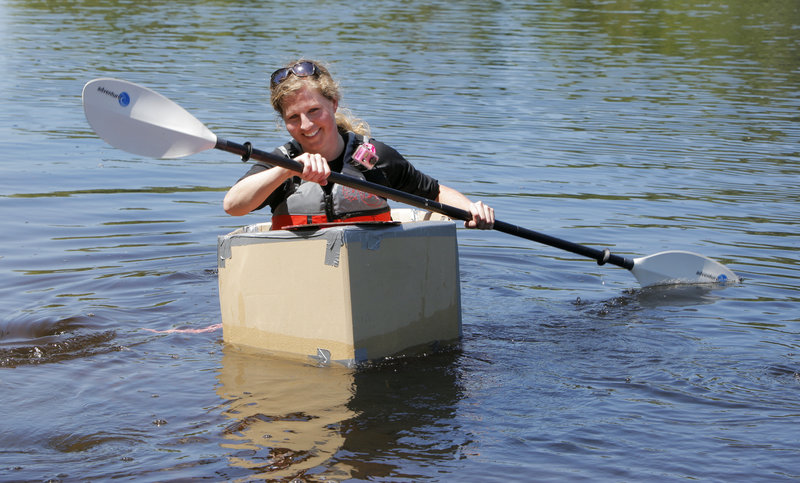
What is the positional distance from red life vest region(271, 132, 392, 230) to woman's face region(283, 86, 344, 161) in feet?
0.25

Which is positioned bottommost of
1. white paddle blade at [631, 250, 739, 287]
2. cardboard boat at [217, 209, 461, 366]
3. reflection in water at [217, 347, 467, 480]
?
reflection in water at [217, 347, 467, 480]

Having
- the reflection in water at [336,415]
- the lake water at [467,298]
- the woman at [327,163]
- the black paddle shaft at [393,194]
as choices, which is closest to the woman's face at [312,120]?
the woman at [327,163]

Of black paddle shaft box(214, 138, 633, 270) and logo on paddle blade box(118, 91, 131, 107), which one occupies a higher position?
logo on paddle blade box(118, 91, 131, 107)

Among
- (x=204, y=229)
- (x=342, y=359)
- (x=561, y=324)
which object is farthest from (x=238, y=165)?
(x=342, y=359)

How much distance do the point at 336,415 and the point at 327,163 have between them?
112 cm

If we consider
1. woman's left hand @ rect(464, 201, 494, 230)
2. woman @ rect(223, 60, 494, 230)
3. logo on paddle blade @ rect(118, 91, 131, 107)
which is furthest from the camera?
woman's left hand @ rect(464, 201, 494, 230)

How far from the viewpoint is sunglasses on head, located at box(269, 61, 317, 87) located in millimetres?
4551

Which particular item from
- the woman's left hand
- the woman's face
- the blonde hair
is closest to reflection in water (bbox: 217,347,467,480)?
the woman's left hand

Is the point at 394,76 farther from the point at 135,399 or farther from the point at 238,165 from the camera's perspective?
Answer: the point at 135,399

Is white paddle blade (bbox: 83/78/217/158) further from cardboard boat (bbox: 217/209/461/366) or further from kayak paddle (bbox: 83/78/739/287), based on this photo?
cardboard boat (bbox: 217/209/461/366)

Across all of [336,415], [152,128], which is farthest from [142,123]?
[336,415]

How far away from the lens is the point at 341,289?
4238 mm

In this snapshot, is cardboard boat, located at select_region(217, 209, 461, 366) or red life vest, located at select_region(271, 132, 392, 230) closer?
cardboard boat, located at select_region(217, 209, 461, 366)

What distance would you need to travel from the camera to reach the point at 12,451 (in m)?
Result: 3.69
